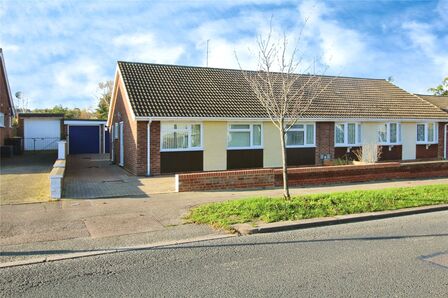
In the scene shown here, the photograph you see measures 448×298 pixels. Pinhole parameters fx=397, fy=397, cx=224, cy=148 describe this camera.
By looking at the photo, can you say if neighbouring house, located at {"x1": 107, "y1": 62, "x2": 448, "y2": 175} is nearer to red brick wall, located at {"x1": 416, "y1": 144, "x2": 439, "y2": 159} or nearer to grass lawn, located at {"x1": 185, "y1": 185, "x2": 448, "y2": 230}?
red brick wall, located at {"x1": 416, "y1": 144, "x2": 439, "y2": 159}

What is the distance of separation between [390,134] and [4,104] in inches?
1017

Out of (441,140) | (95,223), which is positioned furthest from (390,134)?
(95,223)

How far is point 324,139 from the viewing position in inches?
768

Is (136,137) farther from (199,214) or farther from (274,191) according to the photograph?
(199,214)

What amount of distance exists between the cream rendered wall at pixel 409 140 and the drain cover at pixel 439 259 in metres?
17.4

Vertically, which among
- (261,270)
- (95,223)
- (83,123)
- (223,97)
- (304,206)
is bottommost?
(261,270)

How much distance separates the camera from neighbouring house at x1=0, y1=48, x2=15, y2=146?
1040 inches

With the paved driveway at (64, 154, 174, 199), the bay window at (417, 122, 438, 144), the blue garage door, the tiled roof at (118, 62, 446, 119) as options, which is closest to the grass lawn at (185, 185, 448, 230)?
the paved driveway at (64, 154, 174, 199)

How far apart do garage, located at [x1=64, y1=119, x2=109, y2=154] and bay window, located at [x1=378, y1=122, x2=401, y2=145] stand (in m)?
21.6

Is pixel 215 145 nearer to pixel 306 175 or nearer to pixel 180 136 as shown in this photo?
pixel 180 136

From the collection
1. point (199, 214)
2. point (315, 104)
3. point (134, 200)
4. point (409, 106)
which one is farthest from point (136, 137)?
point (409, 106)

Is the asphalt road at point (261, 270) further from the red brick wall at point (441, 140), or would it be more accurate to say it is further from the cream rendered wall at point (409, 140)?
the red brick wall at point (441, 140)

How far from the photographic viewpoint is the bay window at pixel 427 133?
22844 millimetres

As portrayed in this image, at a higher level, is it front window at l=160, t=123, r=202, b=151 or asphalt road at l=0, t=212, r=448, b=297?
front window at l=160, t=123, r=202, b=151
